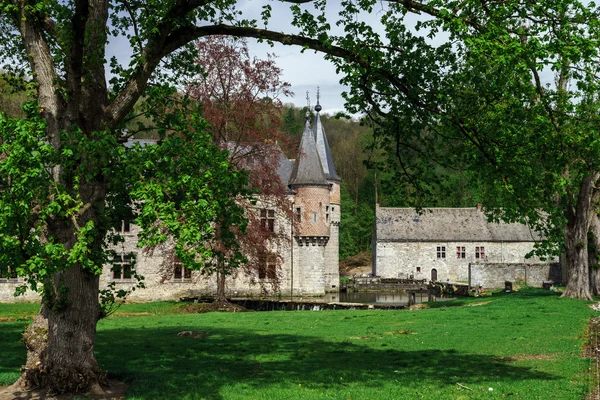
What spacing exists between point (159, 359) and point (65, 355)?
3.33 metres

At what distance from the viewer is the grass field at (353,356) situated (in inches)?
376

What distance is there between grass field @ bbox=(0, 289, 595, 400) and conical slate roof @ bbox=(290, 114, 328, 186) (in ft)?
70.5

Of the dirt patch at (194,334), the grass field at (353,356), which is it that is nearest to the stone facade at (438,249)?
the grass field at (353,356)

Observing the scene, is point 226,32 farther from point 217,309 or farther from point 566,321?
point 217,309

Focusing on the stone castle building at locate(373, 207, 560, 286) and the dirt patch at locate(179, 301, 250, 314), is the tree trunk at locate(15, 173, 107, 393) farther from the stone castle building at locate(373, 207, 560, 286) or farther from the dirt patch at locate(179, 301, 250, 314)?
the stone castle building at locate(373, 207, 560, 286)

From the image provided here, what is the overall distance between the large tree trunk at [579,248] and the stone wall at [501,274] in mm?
18165

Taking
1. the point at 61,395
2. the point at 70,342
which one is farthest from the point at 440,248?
the point at 61,395

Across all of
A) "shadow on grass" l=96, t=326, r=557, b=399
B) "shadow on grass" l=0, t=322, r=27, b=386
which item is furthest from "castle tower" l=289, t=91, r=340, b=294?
"shadow on grass" l=96, t=326, r=557, b=399

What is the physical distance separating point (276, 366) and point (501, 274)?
3699 cm

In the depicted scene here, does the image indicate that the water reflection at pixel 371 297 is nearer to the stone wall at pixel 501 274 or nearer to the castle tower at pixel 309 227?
the castle tower at pixel 309 227

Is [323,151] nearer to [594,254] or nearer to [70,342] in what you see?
[594,254]

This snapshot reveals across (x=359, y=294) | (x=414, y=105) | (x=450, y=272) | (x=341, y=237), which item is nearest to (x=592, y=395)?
(x=414, y=105)

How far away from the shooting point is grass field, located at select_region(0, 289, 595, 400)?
9547 millimetres

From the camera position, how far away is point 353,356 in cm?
1312
